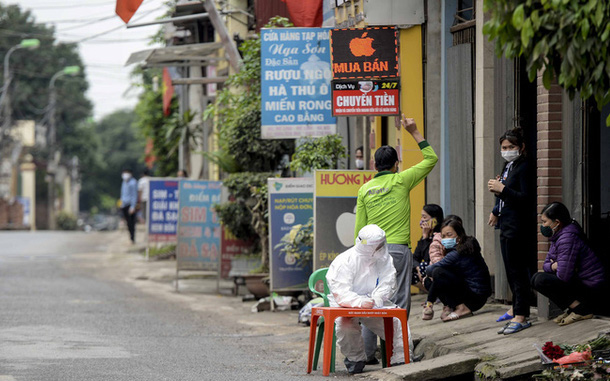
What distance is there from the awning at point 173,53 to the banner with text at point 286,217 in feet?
20.4

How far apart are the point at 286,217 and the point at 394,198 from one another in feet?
16.6

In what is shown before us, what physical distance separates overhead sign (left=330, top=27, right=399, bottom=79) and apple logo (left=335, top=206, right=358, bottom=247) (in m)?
1.70

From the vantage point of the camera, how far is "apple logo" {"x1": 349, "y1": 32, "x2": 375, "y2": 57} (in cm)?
1298

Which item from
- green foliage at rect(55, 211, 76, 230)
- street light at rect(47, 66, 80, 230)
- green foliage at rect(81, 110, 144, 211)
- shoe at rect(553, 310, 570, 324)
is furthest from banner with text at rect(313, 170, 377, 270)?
green foliage at rect(81, 110, 144, 211)

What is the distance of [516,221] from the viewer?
972 cm

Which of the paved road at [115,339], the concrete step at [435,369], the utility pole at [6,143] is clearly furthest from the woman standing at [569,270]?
the utility pole at [6,143]

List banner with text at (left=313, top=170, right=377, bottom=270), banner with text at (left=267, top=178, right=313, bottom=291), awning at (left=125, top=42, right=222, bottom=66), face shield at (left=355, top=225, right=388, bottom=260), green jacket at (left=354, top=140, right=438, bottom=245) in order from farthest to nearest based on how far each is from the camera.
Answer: awning at (left=125, top=42, right=222, bottom=66)
banner with text at (left=267, top=178, right=313, bottom=291)
banner with text at (left=313, top=170, right=377, bottom=270)
green jacket at (left=354, top=140, right=438, bottom=245)
face shield at (left=355, top=225, right=388, bottom=260)

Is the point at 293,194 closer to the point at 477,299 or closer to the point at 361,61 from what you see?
the point at 361,61

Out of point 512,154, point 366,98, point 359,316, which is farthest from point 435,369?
point 366,98

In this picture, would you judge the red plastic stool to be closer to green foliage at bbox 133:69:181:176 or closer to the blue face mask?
the blue face mask

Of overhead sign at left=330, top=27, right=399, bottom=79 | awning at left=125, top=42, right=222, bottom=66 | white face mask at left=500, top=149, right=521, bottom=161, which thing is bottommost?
white face mask at left=500, top=149, right=521, bottom=161

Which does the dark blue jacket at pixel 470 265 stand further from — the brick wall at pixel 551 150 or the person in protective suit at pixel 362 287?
the person in protective suit at pixel 362 287

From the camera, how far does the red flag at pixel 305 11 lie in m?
17.0

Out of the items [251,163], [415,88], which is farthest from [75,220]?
[415,88]
